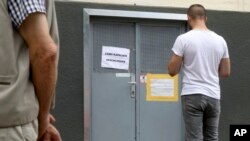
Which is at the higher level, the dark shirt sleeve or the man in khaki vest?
the dark shirt sleeve

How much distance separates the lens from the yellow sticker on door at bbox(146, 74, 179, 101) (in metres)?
7.28

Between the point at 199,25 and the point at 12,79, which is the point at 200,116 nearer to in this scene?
the point at 199,25

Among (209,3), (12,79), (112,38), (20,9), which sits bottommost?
(12,79)

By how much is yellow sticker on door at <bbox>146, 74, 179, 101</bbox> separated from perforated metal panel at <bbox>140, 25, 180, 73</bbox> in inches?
4.2

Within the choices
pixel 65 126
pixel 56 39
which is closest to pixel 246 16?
pixel 65 126

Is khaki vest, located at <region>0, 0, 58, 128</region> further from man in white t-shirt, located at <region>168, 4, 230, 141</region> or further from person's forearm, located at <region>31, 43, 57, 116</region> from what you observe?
man in white t-shirt, located at <region>168, 4, 230, 141</region>

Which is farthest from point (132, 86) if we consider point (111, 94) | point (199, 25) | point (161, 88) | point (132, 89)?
point (199, 25)

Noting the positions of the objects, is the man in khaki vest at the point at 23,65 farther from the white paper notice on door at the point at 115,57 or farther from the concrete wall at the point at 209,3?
the concrete wall at the point at 209,3

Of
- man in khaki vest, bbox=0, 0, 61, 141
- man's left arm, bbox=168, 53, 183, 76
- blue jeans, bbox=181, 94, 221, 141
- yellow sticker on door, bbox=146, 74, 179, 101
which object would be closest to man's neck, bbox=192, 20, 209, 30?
man's left arm, bbox=168, 53, 183, 76

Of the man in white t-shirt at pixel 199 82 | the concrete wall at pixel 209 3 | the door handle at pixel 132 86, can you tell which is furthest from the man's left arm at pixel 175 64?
the concrete wall at pixel 209 3

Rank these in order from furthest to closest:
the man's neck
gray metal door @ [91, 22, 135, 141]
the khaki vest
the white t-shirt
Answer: gray metal door @ [91, 22, 135, 141], the man's neck, the white t-shirt, the khaki vest

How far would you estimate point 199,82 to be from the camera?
5.21 meters

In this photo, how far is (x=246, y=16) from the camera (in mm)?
7703

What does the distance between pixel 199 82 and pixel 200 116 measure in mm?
332
